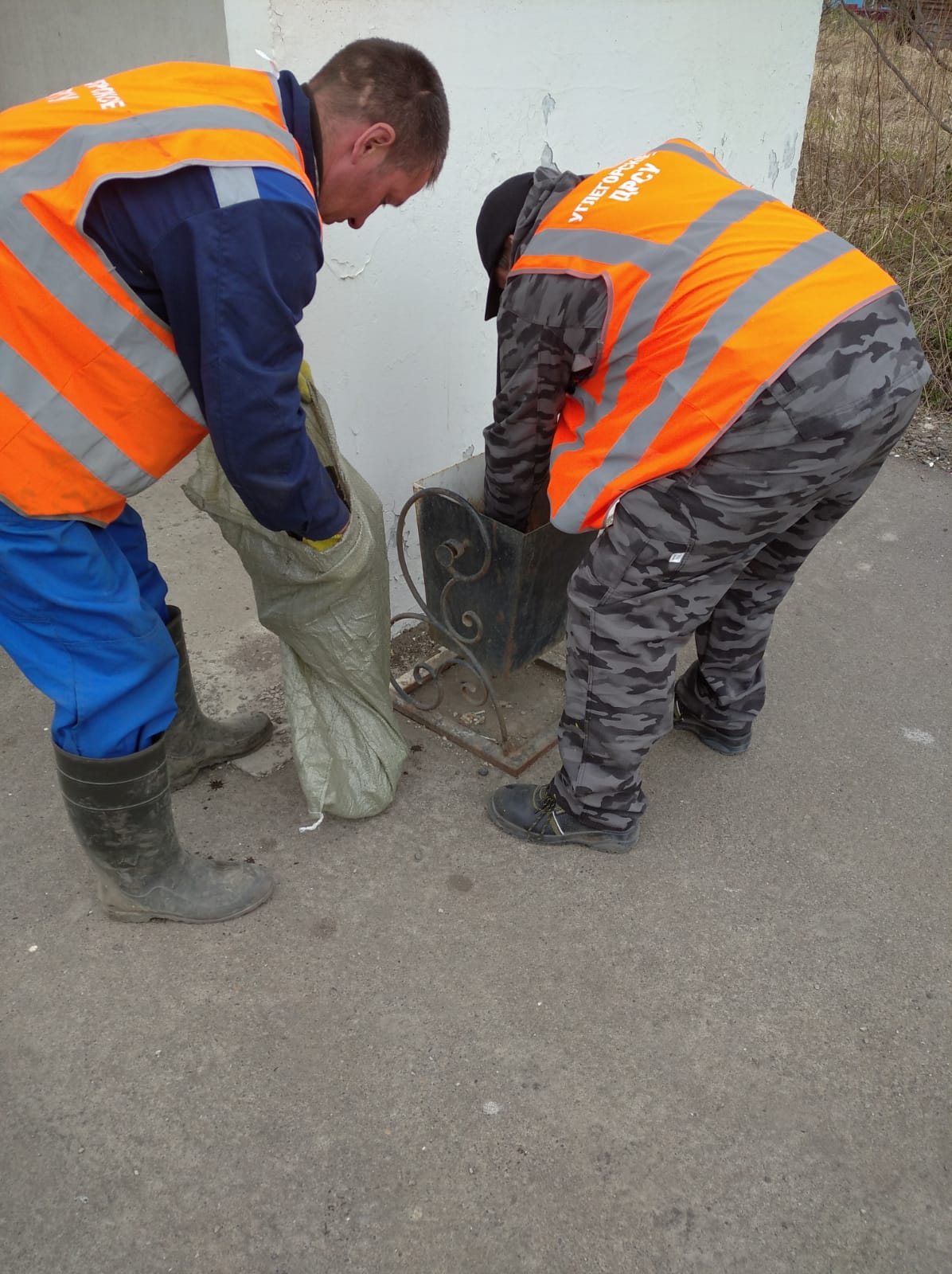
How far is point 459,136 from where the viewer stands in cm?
264

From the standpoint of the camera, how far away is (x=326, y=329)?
2.50m

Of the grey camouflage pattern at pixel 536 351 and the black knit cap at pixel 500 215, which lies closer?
the grey camouflage pattern at pixel 536 351

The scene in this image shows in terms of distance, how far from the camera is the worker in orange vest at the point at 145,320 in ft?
4.50

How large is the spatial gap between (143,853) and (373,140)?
1.50 m

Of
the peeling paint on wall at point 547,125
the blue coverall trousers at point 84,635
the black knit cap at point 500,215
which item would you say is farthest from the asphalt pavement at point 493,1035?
the peeling paint on wall at point 547,125

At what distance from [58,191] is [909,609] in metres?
3.12

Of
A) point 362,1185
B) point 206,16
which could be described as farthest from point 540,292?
point 206,16

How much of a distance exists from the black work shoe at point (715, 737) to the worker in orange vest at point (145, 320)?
4.45 ft

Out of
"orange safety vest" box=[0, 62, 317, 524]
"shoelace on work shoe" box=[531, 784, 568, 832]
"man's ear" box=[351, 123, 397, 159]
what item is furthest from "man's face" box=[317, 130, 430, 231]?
"shoelace on work shoe" box=[531, 784, 568, 832]

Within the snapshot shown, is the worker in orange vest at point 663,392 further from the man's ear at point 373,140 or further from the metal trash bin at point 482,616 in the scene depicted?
the man's ear at point 373,140

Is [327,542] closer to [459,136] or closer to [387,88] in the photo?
[387,88]

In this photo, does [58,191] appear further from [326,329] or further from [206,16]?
[206,16]

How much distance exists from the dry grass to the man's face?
4.30 metres

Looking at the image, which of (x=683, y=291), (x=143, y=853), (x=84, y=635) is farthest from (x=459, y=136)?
(x=143, y=853)
